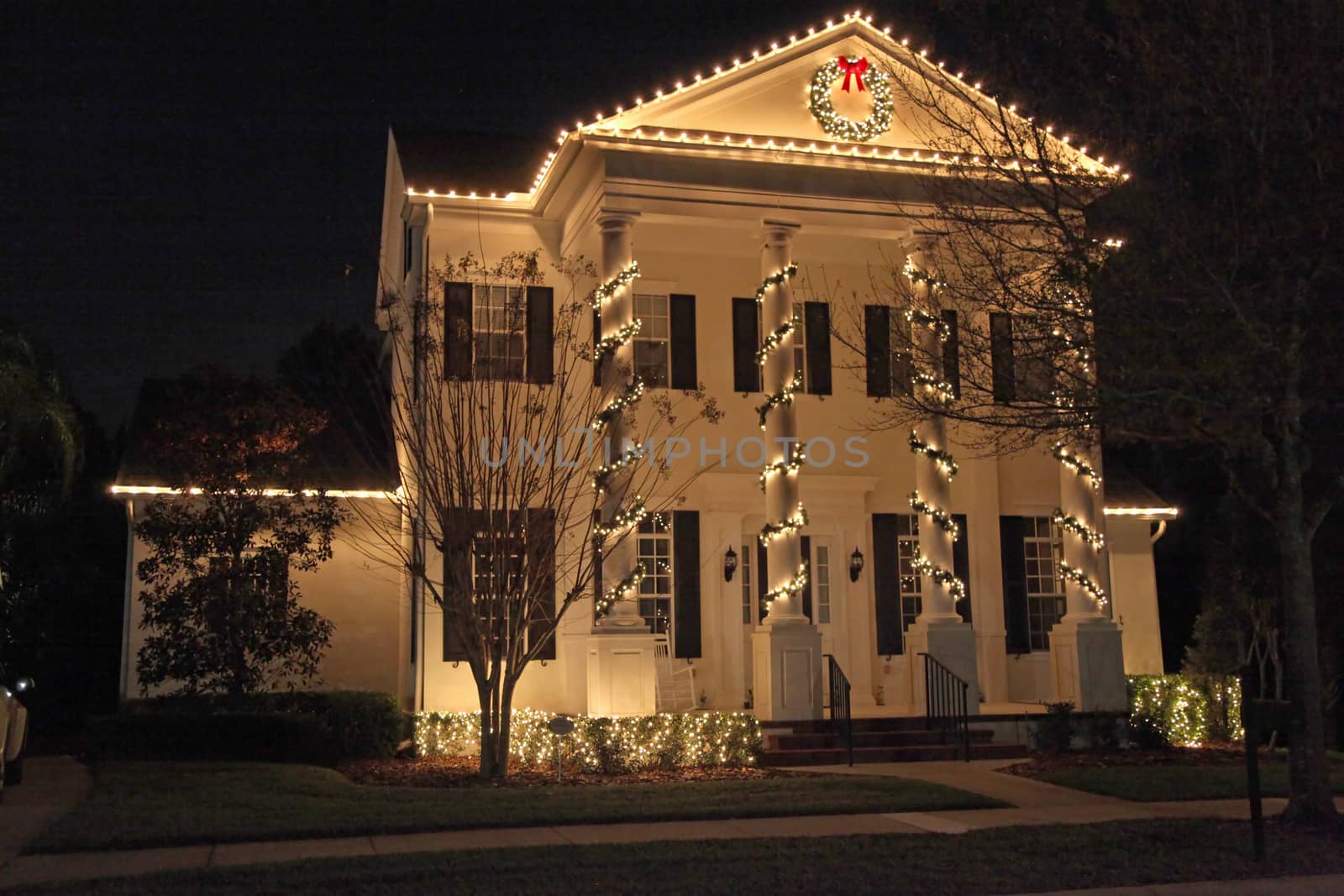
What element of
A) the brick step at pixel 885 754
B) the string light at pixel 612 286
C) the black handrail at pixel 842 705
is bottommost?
the brick step at pixel 885 754

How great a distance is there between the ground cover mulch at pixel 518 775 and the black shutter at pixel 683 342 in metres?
5.58

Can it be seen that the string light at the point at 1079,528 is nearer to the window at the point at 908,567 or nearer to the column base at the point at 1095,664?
the column base at the point at 1095,664

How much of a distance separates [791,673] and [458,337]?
18.4 ft

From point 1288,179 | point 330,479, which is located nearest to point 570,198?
point 330,479

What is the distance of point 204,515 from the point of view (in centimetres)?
1591

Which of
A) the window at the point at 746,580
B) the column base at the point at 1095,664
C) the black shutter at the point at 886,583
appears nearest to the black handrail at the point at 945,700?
the column base at the point at 1095,664

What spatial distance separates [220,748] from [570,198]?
8.02m

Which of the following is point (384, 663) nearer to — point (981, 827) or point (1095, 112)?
point (981, 827)

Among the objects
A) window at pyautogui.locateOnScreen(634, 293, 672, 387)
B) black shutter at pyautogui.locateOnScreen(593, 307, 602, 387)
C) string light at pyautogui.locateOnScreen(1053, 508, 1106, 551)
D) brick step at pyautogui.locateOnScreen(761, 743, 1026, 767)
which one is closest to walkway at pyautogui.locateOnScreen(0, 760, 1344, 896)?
brick step at pyautogui.locateOnScreen(761, 743, 1026, 767)

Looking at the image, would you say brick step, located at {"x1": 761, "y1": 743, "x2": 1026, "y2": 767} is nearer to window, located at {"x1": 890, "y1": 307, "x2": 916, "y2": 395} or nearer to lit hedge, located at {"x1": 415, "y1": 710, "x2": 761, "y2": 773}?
lit hedge, located at {"x1": 415, "y1": 710, "x2": 761, "y2": 773}

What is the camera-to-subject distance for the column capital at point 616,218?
15.8m

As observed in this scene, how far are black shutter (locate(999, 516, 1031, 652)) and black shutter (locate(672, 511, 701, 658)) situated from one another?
454 cm

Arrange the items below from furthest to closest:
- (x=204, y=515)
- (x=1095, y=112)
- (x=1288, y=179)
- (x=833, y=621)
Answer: (x=833, y=621) → (x=204, y=515) → (x=1095, y=112) → (x=1288, y=179)

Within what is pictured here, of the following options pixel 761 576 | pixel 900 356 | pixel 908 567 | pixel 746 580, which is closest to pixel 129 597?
pixel 746 580
